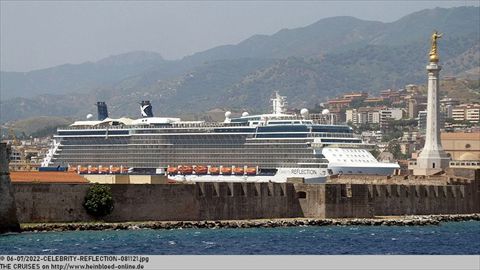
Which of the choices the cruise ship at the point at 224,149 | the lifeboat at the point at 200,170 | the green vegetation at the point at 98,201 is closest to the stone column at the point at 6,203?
the green vegetation at the point at 98,201

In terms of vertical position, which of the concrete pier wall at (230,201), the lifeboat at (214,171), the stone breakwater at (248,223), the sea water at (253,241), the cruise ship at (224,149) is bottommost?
the sea water at (253,241)

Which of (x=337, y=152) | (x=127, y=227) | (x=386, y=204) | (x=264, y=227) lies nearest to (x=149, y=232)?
(x=127, y=227)

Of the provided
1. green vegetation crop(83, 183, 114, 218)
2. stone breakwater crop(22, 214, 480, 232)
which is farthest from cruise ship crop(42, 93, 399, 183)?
green vegetation crop(83, 183, 114, 218)

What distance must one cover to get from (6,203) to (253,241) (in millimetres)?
11658

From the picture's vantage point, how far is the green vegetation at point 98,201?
75.1 m

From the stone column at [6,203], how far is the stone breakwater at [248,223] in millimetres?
1600

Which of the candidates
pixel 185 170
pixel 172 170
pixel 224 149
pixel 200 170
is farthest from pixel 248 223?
pixel 172 170

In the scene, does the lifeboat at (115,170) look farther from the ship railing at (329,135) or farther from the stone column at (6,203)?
the stone column at (6,203)

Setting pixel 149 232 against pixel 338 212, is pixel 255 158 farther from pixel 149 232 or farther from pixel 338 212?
pixel 149 232

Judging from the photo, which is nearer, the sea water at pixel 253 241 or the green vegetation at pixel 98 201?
the sea water at pixel 253 241

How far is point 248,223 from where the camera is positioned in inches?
3147

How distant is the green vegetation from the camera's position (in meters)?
75.1

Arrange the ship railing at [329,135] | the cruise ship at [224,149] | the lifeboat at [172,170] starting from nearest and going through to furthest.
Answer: the cruise ship at [224,149] < the ship railing at [329,135] < the lifeboat at [172,170]

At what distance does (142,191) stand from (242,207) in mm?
7563
